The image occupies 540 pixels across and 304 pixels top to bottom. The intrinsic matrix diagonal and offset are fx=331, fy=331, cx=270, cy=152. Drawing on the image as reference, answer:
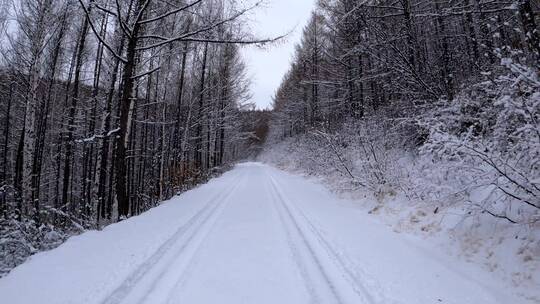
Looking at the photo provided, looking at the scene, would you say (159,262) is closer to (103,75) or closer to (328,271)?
(328,271)

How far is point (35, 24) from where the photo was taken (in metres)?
13.1

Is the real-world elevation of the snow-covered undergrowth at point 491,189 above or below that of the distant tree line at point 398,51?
below

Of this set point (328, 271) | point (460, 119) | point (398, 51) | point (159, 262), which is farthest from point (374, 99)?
point (159, 262)

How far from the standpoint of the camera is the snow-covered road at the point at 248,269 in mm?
3412

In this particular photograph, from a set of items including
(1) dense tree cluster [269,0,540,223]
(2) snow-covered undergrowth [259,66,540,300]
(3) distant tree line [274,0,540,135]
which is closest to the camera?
(2) snow-covered undergrowth [259,66,540,300]

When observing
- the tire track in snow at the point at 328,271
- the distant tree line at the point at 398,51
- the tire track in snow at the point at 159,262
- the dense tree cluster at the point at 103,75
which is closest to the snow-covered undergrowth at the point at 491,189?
the distant tree line at the point at 398,51

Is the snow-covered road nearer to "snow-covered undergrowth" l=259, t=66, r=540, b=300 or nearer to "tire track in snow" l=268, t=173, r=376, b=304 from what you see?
"tire track in snow" l=268, t=173, r=376, b=304

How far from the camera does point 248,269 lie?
4.25m

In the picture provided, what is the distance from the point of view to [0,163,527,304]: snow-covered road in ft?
11.2

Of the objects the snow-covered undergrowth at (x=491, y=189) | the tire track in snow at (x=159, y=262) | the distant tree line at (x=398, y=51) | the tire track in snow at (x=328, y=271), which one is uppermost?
the distant tree line at (x=398, y=51)

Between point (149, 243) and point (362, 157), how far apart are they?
24.2 feet

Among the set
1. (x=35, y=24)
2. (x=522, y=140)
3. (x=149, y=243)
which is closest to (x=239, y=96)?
(x=35, y=24)

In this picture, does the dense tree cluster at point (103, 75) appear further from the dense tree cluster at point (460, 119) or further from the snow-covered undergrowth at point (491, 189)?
the snow-covered undergrowth at point (491, 189)

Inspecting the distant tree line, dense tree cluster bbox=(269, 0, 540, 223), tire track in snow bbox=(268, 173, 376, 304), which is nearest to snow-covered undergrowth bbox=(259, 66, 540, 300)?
dense tree cluster bbox=(269, 0, 540, 223)
